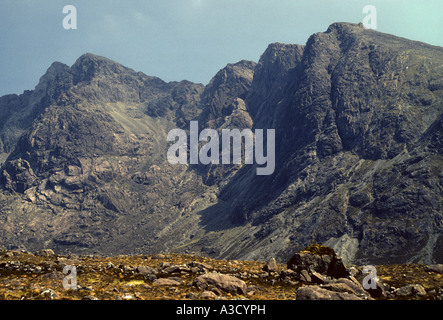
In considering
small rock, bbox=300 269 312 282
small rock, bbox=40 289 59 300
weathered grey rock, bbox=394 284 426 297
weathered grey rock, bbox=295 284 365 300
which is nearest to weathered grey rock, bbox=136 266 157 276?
small rock, bbox=40 289 59 300

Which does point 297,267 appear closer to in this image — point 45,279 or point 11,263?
point 45,279

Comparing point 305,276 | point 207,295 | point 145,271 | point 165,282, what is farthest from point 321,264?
point 145,271

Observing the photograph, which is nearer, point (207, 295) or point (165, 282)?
point (207, 295)

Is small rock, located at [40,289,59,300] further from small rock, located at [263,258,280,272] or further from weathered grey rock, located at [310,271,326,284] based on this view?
weathered grey rock, located at [310,271,326,284]

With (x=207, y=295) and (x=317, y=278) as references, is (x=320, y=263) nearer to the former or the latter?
(x=317, y=278)

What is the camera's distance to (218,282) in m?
24.5

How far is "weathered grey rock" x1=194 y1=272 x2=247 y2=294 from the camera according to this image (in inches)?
938

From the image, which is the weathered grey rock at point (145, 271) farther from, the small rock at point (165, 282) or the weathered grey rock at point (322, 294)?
the weathered grey rock at point (322, 294)

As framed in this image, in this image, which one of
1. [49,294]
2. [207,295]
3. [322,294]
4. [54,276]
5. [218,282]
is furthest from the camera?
[54,276]

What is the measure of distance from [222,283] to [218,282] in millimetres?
330

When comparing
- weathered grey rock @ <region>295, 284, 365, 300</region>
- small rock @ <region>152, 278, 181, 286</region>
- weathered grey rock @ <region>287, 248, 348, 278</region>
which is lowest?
small rock @ <region>152, 278, 181, 286</region>

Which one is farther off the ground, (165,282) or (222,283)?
(222,283)

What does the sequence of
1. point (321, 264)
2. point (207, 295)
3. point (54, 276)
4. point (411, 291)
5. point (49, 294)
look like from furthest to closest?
point (321, 264), point (54, 276), point (411, 291), point (207, 295), point (49, 294)
